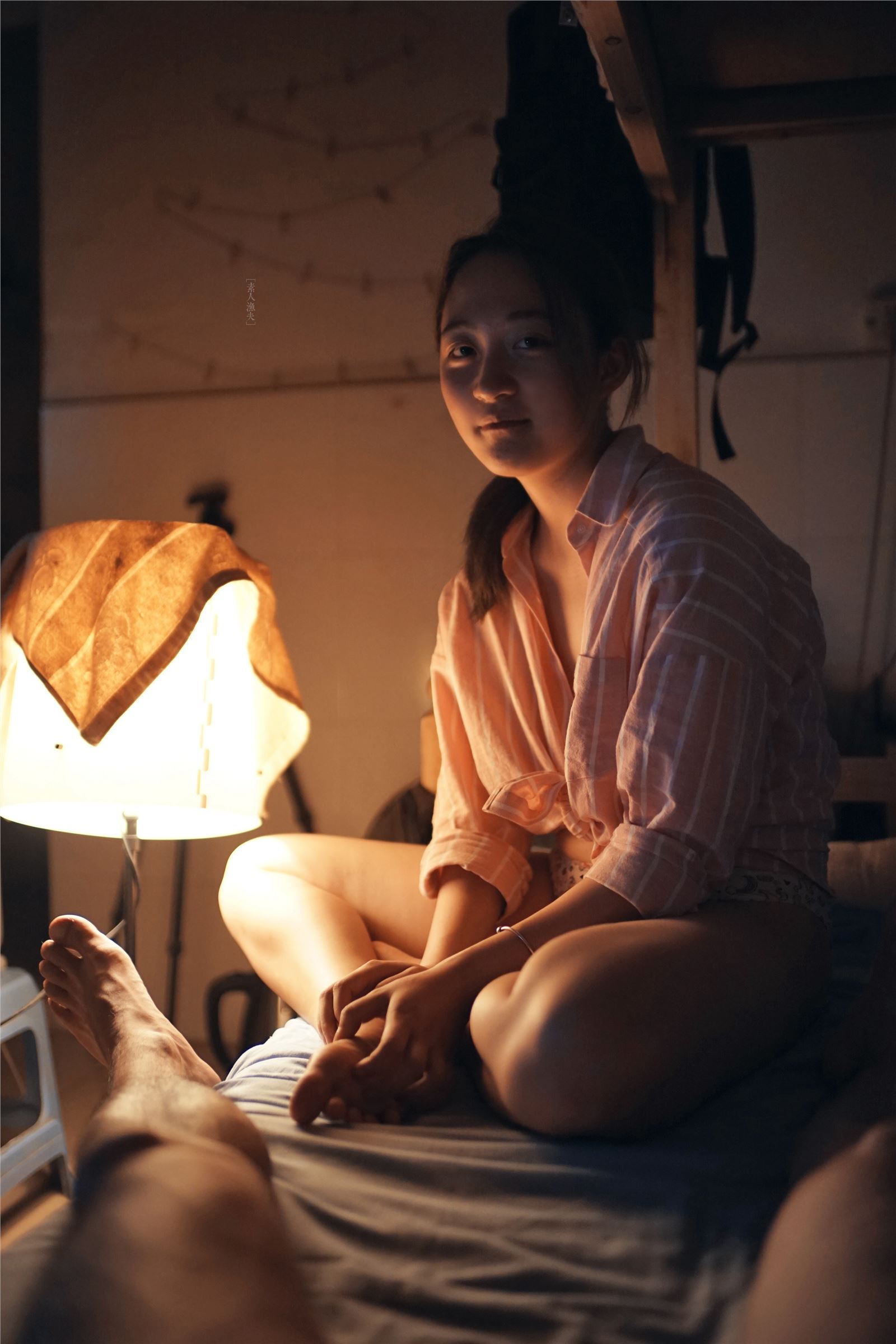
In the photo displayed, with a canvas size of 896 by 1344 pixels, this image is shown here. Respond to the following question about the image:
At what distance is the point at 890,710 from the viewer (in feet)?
5.48

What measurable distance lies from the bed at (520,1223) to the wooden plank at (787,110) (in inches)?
46.7

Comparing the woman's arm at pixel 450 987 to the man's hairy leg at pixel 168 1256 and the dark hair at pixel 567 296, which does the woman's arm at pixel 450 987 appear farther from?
the dark hair at pixel 567 296

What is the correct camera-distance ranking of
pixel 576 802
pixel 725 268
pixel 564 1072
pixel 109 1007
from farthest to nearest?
pixel 725 268, pixel 576 802, pixel 109 1007, pixel 564 1072

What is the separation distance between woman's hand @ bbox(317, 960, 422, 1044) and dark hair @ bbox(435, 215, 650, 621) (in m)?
0.43

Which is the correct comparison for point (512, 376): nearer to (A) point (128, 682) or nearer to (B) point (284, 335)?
(A) point (128, 682)

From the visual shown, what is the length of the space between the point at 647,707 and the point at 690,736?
46mm

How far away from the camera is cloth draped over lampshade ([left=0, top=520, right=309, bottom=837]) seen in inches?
47.6

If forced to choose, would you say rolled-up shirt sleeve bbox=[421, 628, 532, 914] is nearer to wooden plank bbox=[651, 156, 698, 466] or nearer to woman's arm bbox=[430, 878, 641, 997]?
woman's arm bbox=[430, 878, 641, 997]

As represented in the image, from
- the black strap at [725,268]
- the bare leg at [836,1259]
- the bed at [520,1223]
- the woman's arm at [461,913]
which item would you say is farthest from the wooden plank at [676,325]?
the bare leg at [836,1259]

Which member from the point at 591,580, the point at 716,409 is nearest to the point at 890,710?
the point at 716,409

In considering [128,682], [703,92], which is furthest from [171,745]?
[703,92]

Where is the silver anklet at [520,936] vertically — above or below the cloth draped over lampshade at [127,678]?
below

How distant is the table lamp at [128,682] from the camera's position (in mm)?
1209

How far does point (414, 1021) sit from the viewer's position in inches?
33.0
